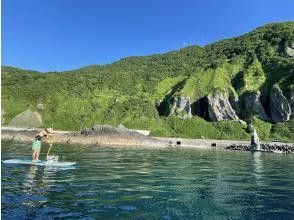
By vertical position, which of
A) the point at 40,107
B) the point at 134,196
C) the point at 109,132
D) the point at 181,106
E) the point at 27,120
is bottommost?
the point at 134,196

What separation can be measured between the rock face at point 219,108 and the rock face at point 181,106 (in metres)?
8.62

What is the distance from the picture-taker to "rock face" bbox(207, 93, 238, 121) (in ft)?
529

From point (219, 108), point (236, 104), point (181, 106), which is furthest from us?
point (236, 104)

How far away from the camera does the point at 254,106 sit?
537 feet

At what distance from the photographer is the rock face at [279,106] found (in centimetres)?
15662

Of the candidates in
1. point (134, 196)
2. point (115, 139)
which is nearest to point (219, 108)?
point (115, 139)

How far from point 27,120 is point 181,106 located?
62.3m

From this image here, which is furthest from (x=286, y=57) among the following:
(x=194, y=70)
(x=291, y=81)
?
A: (x=194, y=70)

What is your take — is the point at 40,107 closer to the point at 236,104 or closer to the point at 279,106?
the point at 236,104

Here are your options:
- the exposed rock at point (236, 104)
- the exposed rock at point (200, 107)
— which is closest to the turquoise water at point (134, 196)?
the exposed rock at point (200, 107)

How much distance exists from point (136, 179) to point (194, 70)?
164782 millimetres

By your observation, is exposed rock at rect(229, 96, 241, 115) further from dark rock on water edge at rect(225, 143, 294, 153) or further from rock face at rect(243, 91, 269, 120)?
dark rock on water edge at rect(225, 143, 294, 153)

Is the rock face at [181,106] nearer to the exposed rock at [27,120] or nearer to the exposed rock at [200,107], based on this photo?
the exposed rock at [200,107]

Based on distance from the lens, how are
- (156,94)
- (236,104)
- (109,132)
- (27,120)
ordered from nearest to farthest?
(109,132), (27,120), (236,104), (156,94)
